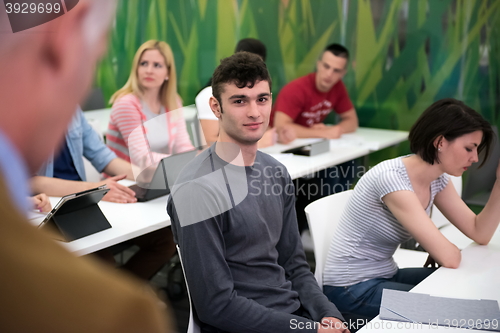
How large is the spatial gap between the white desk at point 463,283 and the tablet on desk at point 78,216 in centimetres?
103

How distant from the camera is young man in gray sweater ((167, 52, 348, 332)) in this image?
4.69 feet

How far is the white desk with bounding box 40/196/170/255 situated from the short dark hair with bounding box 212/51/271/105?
580 mm

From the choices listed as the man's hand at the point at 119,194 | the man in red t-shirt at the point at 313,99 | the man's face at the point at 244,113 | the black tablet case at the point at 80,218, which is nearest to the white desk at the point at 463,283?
the man's face at the point at 244,113

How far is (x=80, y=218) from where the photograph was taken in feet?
5.94

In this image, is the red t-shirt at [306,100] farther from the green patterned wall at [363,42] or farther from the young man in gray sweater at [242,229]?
the young man in gray sweater at [242,229]

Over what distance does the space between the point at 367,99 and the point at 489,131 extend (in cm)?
288

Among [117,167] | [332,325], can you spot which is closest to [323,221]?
[332,325]

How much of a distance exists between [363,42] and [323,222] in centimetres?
306

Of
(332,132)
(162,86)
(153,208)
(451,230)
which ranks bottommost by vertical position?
(451,230)

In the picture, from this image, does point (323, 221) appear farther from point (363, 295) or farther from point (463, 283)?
point (463, 283)

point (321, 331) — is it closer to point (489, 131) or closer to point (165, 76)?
point (489, 131)

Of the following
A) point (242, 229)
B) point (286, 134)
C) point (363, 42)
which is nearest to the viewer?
point (242, 229)

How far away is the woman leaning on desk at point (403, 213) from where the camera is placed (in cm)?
176

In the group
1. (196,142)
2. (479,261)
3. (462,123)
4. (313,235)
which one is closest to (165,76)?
(196,142)
